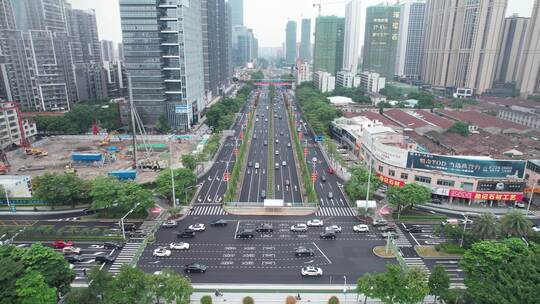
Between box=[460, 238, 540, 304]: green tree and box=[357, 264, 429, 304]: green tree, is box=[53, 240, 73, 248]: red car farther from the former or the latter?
box=[460, 238, 540, 304]: green tree

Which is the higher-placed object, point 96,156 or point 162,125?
point 162,125

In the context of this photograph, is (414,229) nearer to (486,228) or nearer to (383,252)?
(383,252)

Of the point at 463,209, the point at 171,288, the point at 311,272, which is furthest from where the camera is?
the point at 463,209

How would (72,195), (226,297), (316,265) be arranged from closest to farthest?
(226,297)
(316,265)
(72,195)

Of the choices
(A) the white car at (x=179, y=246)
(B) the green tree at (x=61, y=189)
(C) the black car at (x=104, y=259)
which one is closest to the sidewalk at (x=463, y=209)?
(A) the white car at (x=179, y=246)

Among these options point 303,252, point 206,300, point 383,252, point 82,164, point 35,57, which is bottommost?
point 82,164

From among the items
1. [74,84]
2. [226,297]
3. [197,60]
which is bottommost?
[226,297]

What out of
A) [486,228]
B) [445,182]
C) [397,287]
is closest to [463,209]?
[445,182]

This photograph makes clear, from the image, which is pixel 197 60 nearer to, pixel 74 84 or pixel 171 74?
pixel 171 74

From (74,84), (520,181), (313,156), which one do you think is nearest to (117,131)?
(74,84)
